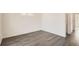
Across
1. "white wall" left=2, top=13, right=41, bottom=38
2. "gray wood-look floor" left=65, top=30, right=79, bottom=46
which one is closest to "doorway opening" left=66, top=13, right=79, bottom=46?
"gray wood-look floor" left=65, top=30, right=79, bottom=46

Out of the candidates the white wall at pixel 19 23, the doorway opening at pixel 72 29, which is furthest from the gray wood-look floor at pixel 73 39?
the white wall at pixel 19 23

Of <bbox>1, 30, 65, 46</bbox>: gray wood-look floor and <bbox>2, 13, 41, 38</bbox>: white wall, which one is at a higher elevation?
<bbox>2, 13, 41, 38</bbox>: white wall

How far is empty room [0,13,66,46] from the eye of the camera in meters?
1.68

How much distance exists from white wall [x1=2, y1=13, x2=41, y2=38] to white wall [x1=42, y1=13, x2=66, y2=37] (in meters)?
0.11

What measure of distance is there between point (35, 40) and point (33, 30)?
0.16 m

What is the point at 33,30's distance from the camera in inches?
67.7

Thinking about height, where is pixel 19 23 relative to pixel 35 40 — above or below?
above

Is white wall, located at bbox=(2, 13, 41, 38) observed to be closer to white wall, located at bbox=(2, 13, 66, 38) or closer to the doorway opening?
white wall, located at bbox=(2, 13, 66, 38)

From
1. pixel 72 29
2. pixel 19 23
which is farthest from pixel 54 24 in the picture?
pixel 19 23

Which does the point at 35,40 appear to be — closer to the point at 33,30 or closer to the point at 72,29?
the point at 33,30
